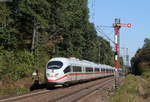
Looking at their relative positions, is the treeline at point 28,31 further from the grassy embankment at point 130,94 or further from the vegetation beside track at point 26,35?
the grassy embankment at point 130,94

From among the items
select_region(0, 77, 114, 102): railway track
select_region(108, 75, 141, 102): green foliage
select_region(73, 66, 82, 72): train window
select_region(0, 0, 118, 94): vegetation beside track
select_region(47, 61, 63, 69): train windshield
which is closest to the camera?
select_region(108, 75, 141, 102): green foliage

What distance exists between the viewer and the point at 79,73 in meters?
38.1

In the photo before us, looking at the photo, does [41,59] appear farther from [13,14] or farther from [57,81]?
[57,81]

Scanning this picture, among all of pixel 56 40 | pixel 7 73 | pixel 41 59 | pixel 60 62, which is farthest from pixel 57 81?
pixel 56 40

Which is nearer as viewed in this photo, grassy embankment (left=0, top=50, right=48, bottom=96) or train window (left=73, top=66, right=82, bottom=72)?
grassy embankment (left=0, top=50, right=48, bottom=96)

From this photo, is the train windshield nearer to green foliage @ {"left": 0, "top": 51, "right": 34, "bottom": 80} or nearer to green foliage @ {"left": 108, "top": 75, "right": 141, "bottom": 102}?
green foliage @ {"left": 0, "top": 51, "right": 34, "bottom": 80}

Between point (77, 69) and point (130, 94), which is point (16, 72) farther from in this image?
point (130, 94)

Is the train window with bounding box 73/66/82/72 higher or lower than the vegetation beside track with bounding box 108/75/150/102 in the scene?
higher

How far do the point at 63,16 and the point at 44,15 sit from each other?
8.55 meters

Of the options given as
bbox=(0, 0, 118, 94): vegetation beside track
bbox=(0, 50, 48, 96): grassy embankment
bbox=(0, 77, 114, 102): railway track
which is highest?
bbox=(0, 0, 118, 94): vegetation beside track

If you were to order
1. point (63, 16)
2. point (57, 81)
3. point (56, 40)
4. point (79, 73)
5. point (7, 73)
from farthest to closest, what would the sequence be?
point (56, 40), point (63, 16), point (79, 73), point (7, 73), point (57, 81)

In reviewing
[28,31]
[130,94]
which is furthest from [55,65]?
[28,31]

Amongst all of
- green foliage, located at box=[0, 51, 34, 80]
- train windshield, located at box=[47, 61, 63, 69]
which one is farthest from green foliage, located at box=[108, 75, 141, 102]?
green foliage, located at box=[0, 51, 34, 80]

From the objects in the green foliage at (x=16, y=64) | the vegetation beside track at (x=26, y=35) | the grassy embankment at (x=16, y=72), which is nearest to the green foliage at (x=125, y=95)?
the grassy embankment at (x=16, y=72)
